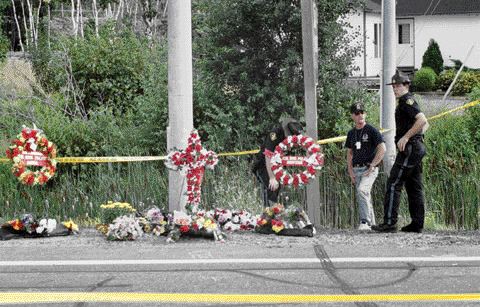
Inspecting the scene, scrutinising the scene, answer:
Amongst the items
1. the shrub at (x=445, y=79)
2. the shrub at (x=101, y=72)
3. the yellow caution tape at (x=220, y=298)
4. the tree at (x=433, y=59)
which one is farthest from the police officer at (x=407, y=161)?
the tree at (x=433, y=59)

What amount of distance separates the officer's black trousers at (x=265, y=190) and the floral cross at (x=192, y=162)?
1.35 metres

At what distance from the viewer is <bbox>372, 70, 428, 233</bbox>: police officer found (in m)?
10.4

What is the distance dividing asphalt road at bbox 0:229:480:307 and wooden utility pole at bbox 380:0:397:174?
2755 millimetres

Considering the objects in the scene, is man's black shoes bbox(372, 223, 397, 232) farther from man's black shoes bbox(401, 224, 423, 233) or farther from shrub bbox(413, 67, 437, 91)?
shrub bbox(413, 67, 437, 91)

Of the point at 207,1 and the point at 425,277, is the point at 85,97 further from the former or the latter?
the point at 425,277

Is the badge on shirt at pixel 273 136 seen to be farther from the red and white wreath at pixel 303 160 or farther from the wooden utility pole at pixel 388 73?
the wooden utility pole at pixel 388 73

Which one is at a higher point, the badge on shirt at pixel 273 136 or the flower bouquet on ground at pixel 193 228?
the badge on shirt at pixel 273 136

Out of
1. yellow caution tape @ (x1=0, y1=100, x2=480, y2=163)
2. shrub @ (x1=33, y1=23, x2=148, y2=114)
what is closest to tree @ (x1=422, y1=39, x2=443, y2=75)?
shrub @ (x1=33, y1=23, x2=148, y2=114)

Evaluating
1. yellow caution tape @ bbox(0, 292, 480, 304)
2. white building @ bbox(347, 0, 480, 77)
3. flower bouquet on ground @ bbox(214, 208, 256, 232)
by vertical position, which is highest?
white building @ bbox(347, 0, 480, 77)

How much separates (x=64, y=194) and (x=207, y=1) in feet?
14.2

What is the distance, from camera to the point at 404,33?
50.1 m

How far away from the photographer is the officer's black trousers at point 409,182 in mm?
10398

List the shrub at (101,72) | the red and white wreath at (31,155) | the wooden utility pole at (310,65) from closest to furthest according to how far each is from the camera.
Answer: the wooden utility pole at (310,65) → the red and white wreath at (31,155) → the shrub at (101,72)

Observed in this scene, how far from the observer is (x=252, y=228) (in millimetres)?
10844
